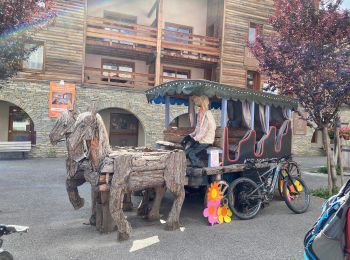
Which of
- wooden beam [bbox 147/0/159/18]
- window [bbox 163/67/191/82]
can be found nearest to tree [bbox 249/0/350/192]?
wooden beam [bbox 147/0/159/18]

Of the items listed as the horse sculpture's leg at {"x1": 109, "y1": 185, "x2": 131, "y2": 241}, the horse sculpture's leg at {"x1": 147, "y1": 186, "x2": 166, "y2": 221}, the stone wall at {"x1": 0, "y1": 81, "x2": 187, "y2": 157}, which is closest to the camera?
the horse sculpture's leg at {"x1": 109, "y1": 185, "x2": 131, "y2": 241}

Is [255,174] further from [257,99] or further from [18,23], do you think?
[18,23]

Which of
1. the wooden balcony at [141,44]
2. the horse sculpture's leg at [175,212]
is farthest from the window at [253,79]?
the horse sculpture's leg at [175,212]

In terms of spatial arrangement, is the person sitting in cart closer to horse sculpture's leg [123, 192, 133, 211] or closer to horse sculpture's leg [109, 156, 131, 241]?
horse sculpture's leg [123, 192, 133, 211]

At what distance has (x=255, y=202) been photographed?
6.81 meters

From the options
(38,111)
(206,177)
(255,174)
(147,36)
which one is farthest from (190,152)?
(147,36)

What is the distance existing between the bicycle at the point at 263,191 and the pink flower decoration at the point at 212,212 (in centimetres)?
36

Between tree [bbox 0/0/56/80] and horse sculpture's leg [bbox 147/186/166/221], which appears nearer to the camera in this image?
horse sculpture's leg [bbox 147/186/166/221]

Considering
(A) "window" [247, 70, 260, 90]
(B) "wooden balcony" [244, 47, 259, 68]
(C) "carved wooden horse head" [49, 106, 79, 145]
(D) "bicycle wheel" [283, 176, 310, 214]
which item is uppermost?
(B) "wooden balcony" [244, 47, 259, 68]

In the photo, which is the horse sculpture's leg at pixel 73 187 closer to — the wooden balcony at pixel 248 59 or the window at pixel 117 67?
the window at pixel 117 67

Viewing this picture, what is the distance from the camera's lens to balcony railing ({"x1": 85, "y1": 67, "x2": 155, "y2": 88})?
18.5m

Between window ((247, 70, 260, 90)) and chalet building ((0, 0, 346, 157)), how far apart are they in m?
0.07

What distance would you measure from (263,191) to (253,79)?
17229mm

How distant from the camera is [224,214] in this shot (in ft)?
20.8
